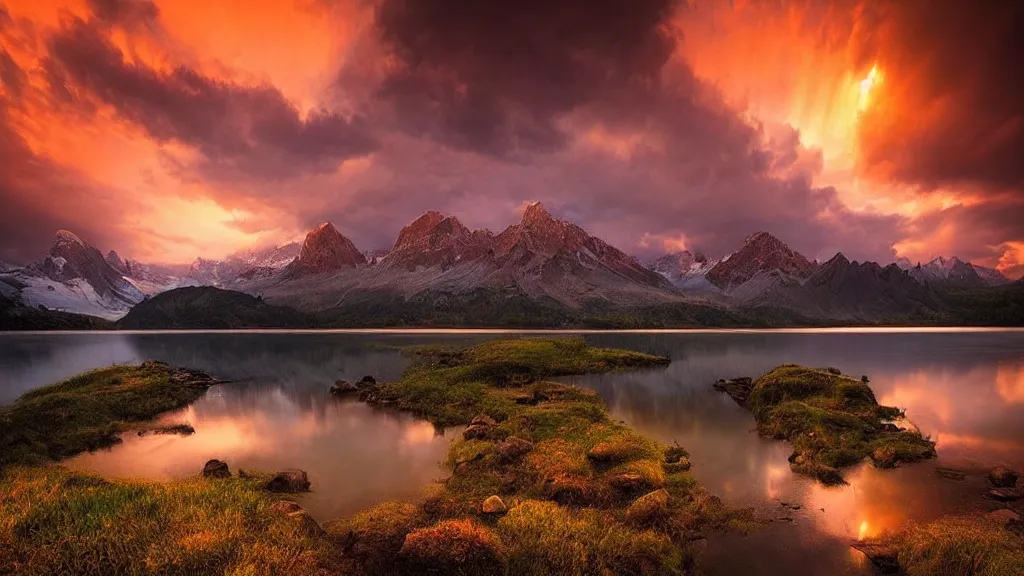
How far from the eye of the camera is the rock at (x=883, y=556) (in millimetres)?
16875

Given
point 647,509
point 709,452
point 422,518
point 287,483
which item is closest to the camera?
point 647,509

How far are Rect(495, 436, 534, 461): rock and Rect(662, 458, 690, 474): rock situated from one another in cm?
789

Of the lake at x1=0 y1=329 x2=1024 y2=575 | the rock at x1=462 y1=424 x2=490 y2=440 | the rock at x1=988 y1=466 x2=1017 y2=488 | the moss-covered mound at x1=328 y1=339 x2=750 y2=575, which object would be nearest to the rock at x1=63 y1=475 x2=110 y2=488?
the lake at x1=0 y1=329 x2=1024 y2=575

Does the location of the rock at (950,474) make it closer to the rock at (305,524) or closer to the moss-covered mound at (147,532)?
the moss-covered mound at (147,532)

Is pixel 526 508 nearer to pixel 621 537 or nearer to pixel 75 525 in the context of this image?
pixel 621 537

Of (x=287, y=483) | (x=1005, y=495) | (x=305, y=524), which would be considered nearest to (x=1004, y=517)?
(x=1005, y=495)

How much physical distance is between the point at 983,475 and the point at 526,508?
26.0 metres

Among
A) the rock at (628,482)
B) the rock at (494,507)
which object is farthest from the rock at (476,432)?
the rock at (494,507)

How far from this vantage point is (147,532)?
660 inches

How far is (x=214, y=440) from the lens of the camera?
118ft

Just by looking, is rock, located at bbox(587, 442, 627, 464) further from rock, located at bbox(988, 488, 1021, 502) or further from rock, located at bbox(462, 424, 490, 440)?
rock, located at bbox(988, 488, 1021, 502)

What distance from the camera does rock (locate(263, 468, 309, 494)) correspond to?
24.4 m

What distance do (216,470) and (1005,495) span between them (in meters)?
40.1

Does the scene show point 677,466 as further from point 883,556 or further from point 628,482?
point 883,556
